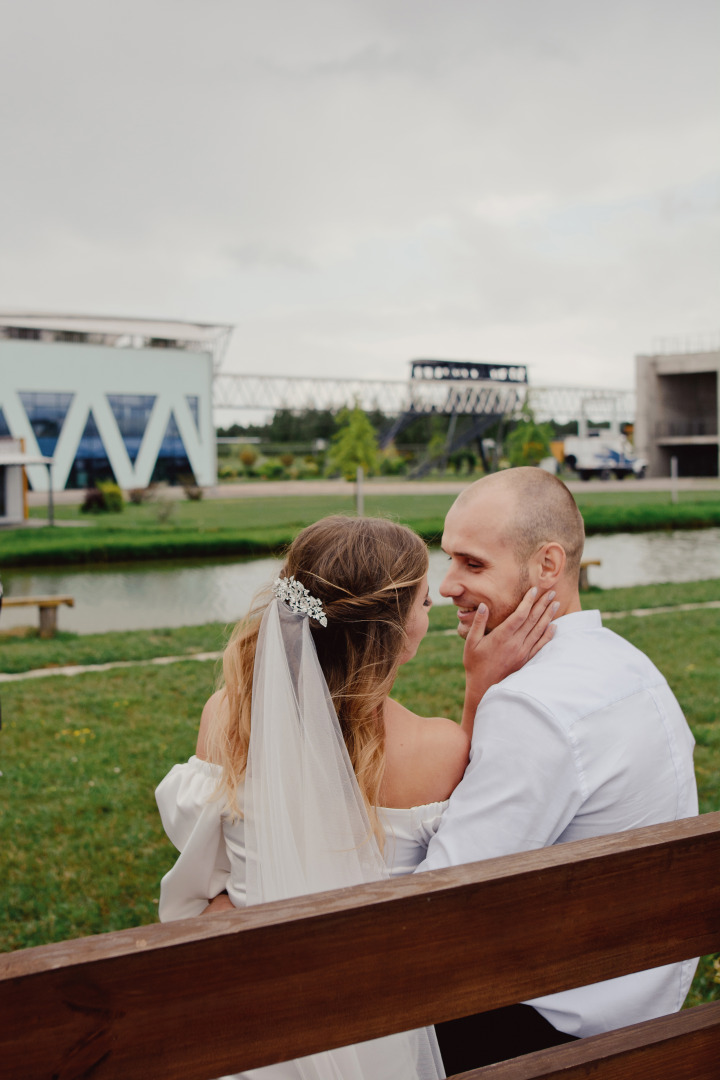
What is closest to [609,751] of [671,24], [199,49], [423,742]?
[423,742]

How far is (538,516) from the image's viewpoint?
2.29m

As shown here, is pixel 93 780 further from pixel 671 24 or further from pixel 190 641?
pixel 671 24

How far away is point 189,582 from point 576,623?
15.0 meters

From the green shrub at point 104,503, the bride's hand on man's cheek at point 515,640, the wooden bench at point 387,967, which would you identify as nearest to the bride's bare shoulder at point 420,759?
the bride's hand on man's cheek at point 515,640

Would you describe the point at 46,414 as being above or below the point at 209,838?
above

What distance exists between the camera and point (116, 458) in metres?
47.8

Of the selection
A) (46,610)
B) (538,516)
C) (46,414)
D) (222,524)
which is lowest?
(46,610)

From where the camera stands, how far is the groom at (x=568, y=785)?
1.71 meters

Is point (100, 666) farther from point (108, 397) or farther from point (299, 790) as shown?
point (108, 397)

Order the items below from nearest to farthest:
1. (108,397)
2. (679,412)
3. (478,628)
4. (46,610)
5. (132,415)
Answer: (478,628)
(46,610)
(108,397)
(132,415)
(679,412)

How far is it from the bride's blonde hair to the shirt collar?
0.42 metres

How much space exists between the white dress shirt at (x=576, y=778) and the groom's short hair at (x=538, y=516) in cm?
44

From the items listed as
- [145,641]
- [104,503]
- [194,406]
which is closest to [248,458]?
[194,406]

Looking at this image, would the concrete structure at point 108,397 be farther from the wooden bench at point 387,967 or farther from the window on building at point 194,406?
the wooden bench at point 387,967
